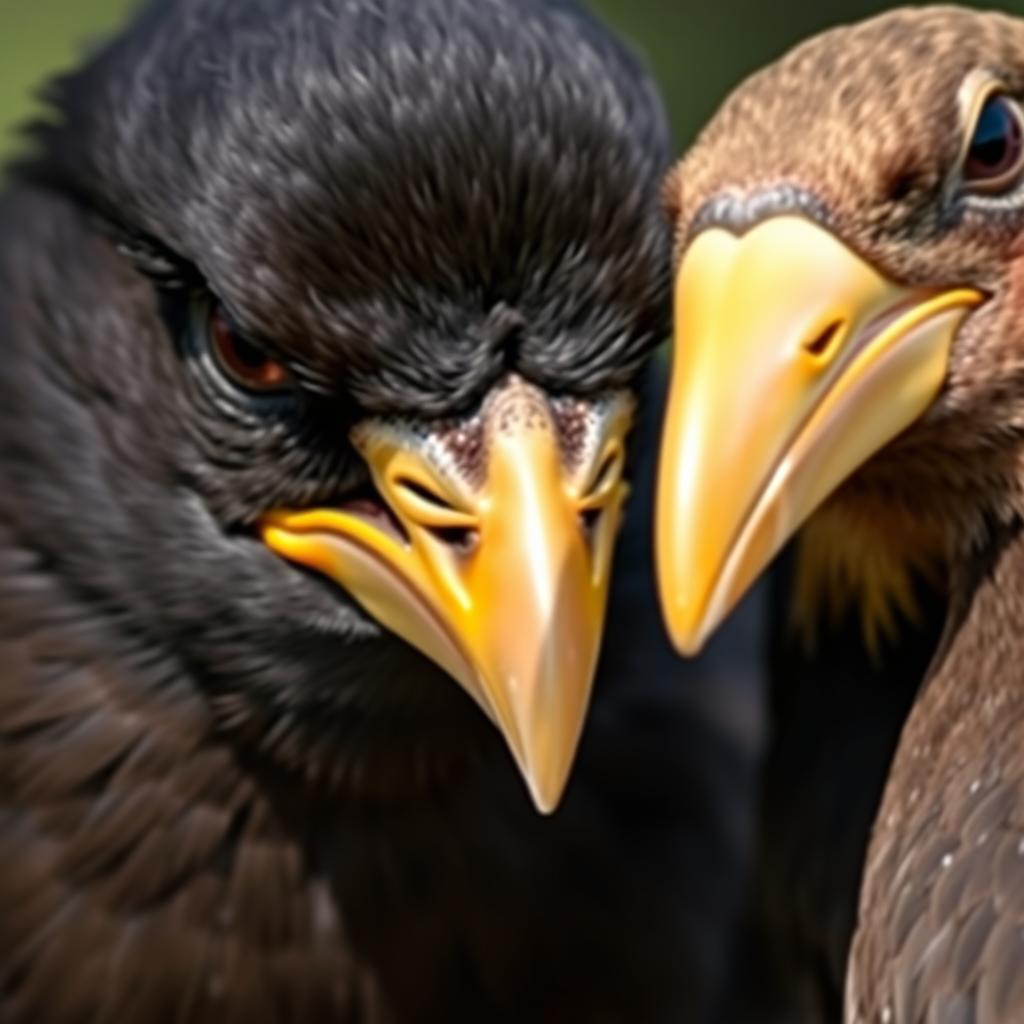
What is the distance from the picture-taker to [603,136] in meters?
2.67

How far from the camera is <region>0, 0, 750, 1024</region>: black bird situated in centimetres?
263

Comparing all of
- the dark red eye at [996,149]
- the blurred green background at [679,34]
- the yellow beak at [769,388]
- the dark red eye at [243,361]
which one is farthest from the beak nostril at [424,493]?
the blurred green background at [679,34]

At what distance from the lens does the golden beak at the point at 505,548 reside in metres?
2.51

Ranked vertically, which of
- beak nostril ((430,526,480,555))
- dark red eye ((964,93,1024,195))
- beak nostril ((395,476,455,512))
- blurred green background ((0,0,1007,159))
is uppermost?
dark red eye ((964,93,1024,195))

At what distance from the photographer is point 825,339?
7.96 ft

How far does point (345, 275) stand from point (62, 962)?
72cm

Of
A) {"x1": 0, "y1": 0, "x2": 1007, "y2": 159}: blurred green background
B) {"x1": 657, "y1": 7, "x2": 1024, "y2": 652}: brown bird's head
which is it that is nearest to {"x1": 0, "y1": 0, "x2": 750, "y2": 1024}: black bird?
{"x1": 657, "y1": 7, "x2": 1024, "y2": 652}: brown bird's head

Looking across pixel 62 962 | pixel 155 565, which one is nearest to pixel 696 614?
pixel 155 565

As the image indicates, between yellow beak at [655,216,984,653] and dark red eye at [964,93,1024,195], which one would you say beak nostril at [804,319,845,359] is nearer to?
yellow beak at [655,216,984,653]

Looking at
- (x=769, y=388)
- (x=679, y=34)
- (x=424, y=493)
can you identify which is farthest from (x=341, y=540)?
(x=679, y=34)

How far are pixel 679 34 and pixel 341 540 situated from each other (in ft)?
7.95

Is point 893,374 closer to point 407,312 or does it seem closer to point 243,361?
point 407,312

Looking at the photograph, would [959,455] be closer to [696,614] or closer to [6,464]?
[696,614]

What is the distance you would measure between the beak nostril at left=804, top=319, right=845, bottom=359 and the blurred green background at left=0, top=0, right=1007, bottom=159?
2.44m
